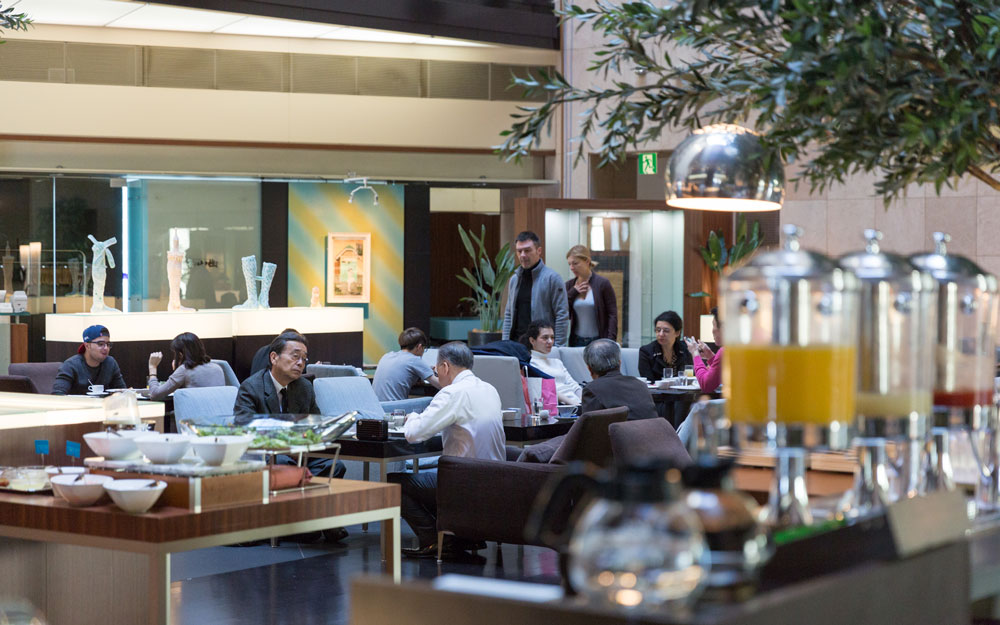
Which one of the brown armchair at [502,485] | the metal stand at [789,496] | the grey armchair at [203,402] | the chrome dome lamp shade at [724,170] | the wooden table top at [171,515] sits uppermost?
the chrome dome lamp shade at [724,170]

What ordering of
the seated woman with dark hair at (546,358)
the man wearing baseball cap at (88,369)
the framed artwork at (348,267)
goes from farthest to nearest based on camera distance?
the framed artwork at (348,267) < the seated woman with dark hair at (546,358) < the man wearing baseball cap at (88,369)

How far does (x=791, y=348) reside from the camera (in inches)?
76.9

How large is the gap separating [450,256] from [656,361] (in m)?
11.9

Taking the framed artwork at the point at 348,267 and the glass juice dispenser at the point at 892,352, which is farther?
the framed artwork at the point at 348,267

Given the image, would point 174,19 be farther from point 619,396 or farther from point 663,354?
point 619,396

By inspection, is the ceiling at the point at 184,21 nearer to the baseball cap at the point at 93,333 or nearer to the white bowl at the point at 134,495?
the baseball cap at the point at 93,333

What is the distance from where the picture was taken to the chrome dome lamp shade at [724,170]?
3854 millimetres

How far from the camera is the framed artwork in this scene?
17.2 metres

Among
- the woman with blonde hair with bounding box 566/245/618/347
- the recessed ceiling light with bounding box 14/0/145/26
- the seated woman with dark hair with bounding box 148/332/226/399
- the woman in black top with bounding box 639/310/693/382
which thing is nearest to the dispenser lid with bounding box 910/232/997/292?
the seated woman with dark hair with bounding box 148/332/226/399

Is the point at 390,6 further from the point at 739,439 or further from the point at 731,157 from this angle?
the point at 739,439

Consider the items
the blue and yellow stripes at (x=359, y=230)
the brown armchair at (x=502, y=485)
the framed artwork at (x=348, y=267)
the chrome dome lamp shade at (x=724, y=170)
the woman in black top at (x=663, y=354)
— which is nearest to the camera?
the chrome dome lamp shade at (x=724, y=170)

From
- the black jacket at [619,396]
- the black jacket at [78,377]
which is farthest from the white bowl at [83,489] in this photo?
the black jacket at [78,377]

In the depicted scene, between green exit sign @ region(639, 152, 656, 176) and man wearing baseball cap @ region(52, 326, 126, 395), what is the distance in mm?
8117

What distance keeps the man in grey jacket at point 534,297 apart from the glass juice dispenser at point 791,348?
29.6ft
